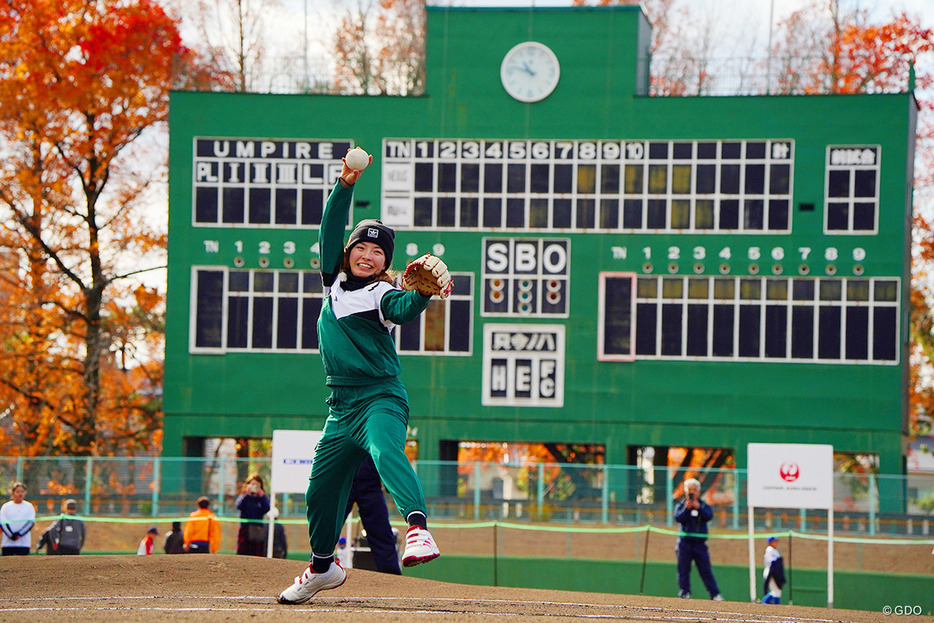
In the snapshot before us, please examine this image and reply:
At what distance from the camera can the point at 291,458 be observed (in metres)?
16.5

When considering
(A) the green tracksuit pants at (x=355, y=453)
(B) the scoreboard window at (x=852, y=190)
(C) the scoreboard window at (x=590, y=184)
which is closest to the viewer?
(A) the green tracksuit pants at (x=355, y=453)

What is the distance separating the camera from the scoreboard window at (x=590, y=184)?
24.5 metres

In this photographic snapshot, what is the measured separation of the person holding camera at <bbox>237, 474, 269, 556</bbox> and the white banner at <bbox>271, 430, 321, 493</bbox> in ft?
1.59

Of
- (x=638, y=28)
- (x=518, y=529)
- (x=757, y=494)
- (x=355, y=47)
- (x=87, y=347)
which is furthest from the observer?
(x=355, y=47)

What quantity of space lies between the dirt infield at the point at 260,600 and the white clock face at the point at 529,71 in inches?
648

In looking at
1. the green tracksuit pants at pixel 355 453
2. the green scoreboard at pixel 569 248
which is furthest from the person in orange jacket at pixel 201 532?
the green tracksuit pants at pixel 355 453

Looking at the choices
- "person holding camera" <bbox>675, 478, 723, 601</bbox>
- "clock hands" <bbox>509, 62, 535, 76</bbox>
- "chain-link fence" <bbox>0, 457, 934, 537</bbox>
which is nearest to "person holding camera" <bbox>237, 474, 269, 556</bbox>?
"person holding camera" <bbox>675, 478, 723, 601</bbox>

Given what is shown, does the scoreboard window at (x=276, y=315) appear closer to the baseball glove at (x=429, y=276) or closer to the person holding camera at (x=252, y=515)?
the person holding camera at (x=252, y=515)

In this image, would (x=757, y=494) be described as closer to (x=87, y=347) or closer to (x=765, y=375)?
(x=765, y=375)

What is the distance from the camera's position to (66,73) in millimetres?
31547

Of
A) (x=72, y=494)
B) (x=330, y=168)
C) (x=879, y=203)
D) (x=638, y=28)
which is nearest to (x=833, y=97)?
(x=879, y=203)

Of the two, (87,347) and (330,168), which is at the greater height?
(330,168)

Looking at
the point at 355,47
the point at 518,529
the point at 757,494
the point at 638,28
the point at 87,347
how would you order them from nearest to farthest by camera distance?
the point at 757,494
the point at 518,529
the point at 638,28
the point at 87,347
the point at 355,47

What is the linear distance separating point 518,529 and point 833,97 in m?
9.96
